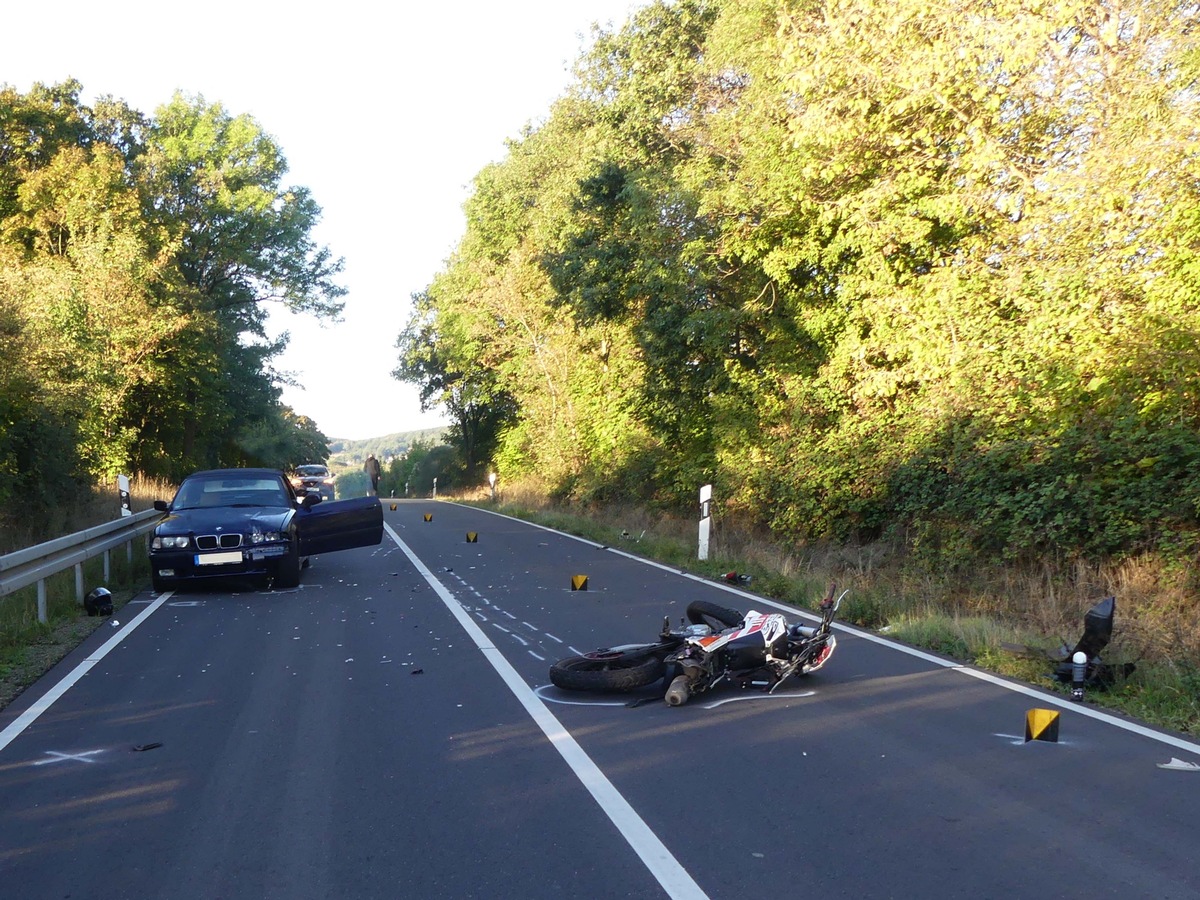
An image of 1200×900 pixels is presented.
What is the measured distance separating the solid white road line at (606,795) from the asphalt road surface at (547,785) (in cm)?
2

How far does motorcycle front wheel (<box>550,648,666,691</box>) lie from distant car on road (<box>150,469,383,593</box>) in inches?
278

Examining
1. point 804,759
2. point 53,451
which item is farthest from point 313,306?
point 804,759

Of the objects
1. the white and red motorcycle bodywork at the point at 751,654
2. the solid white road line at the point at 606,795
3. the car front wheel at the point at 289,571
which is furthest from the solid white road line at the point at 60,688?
the white and red motorcycle bodywork at the point at 751,654

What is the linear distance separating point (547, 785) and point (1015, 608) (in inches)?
272

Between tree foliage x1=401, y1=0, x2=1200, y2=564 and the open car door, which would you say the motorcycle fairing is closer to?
tree foliage x1=401, y1=0, x2=1200, y2=564

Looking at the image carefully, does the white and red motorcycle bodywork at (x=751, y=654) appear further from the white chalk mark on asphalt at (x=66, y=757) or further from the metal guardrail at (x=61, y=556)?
the metal guardrail at (x=61, y=556)

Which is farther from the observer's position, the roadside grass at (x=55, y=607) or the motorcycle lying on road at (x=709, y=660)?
the roadside grass at (x=55, y=607)

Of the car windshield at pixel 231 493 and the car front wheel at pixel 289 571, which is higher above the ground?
the car windshield at pixel 231 493

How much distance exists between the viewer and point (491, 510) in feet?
121

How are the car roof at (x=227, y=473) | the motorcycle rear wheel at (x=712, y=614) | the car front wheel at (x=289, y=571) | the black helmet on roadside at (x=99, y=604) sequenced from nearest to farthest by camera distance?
the motorcycle rear wheel at (x=712, y=614) < the black helmet on roadside at (x=99, y=604) < the car front wheel at (x=289, y=571) < the car roof at (x=227, y=473)

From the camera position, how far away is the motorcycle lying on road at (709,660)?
7469 millimetres

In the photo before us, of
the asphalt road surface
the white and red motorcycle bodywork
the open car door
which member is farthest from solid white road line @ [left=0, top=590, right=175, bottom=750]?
the white and red motorcycle bodywork

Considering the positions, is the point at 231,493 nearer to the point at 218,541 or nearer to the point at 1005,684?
the point at 218,541

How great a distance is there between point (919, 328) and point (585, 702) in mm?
9673
